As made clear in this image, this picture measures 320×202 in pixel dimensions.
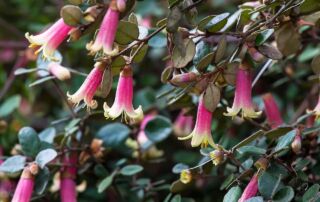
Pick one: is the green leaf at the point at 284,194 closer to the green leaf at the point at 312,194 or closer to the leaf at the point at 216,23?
the green leaf at the point at 312,194

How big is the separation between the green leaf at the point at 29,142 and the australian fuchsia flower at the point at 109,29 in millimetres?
426

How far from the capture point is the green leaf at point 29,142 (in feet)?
4.19

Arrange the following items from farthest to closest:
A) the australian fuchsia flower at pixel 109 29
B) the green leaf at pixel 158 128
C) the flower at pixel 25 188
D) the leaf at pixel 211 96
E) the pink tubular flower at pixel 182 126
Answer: the pink tubular flower at pixel 182 126, the green leaf at pixel 158 128, the flower at pixel 25 188, the leaf at pixel 211 96, the australian fuchsia flower at pixel 109 29

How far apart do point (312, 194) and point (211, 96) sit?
0.24 m

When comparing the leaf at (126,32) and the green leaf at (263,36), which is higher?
the leaf at (126,32)

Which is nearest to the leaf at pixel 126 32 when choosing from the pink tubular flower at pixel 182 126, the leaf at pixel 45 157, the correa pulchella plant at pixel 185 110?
the correa pulchella plant at pixel 185 110

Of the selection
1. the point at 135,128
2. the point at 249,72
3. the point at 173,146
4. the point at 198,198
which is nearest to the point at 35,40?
the point at 249,72

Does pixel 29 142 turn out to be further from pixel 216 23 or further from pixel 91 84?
pixel 216 23

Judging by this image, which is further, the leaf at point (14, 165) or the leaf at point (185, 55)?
the leaf at point (14, 165)

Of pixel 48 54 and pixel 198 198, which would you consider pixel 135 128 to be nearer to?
pixel 198 198

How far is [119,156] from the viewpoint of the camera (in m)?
1.61

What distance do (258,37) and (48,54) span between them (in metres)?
0.39

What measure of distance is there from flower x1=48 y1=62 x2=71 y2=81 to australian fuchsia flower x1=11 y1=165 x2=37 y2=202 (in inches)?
10.2

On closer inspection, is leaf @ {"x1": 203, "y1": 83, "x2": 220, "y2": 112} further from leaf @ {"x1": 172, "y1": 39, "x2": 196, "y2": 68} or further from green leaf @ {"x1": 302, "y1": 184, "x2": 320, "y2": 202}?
green leaf @ {"x1": 302, "y1": 184, "x2": 320, "y2": 202}
